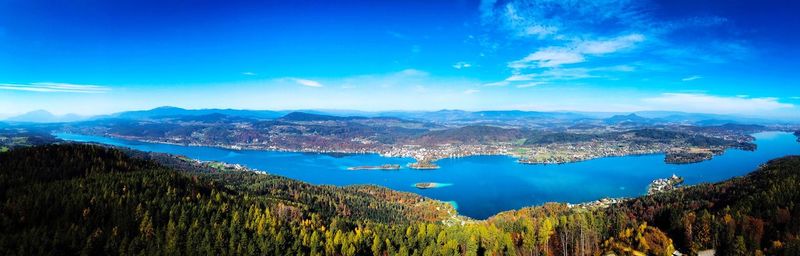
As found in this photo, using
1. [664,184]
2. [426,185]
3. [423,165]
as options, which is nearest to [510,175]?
[423,165]

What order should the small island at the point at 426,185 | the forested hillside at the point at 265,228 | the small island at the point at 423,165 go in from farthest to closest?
the small island at the point at 423,165
the small island at the point at 426,185
the forested hillside at the point at 265,228

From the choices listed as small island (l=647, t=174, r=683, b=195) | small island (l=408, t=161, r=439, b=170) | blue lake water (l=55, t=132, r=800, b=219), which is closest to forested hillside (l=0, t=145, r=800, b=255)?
blue lake water (l=55, t=132, r=800, b=219)

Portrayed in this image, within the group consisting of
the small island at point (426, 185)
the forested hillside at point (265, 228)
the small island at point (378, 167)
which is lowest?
the small island at point (378, 167)

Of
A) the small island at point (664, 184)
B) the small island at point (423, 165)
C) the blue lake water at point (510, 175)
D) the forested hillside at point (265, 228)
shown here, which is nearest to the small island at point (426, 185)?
the blue lake water at point (510, 175)

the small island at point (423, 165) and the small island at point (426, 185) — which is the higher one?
the small island at point (426, 185)

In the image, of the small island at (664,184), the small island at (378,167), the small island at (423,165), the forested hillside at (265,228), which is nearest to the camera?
the forested hillside at (265,228)

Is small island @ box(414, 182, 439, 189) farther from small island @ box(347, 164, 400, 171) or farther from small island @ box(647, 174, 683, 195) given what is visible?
small island @ box(647, 174, 683, 195)

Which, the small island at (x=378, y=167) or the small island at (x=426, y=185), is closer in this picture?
the small island at (x=426, y=185)

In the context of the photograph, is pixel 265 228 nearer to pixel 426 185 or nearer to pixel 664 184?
pixel 426 185

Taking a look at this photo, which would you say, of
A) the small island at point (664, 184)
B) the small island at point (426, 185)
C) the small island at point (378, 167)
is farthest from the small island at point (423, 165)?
the small island at point (664, 184)

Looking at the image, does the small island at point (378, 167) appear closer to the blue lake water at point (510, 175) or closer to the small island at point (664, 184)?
the blue lake water at point (510, 175)

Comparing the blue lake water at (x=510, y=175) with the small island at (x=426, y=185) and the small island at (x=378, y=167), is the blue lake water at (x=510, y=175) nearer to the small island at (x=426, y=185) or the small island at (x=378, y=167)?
the small island at (x=426, y=185)
